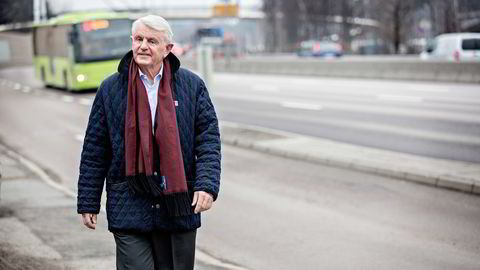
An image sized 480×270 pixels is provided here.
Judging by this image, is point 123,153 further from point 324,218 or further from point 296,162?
point 296,162

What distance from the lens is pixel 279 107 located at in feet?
74.4

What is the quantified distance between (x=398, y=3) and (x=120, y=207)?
63.2 meters

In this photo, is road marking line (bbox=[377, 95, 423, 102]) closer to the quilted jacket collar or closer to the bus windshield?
the bus windshield

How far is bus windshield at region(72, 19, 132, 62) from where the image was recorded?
1182 inches

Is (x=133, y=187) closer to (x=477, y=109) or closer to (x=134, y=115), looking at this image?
(x=134, y=115)

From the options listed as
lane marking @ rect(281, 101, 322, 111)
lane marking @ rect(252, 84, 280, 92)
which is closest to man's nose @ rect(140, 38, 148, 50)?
lane marking @ rect(281, 101, 322, 111)

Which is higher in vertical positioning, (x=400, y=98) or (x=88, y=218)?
(x=88, y=218)

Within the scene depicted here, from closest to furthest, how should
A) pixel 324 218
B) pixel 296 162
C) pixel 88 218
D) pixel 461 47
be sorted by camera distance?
pixel 88 218 < pixel 324 218 < pixel 296 162 < pixel 461 47

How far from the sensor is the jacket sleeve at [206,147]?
4051 millimetres

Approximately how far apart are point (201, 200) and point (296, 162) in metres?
8.77

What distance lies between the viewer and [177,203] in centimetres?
400

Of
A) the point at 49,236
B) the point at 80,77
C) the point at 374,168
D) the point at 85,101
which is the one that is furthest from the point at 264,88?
the point at 49,236

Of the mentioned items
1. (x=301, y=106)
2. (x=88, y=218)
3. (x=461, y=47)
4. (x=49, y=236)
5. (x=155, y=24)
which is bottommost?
(x=301, y=106)

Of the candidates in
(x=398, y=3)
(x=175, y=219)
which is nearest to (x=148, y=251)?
(x=175, y=219)
